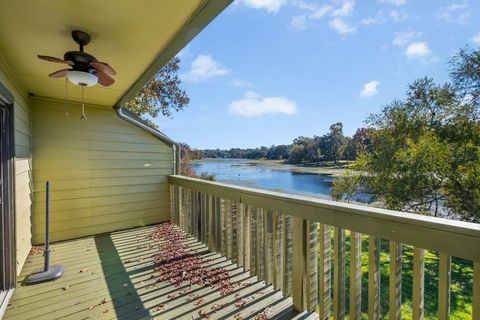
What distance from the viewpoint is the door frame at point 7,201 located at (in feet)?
7.47

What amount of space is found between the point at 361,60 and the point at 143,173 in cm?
703

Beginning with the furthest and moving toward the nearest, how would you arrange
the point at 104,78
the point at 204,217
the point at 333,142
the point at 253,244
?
the point at 333,142 < the point at 204,217 < the point at 253,244 < the point at 104,78

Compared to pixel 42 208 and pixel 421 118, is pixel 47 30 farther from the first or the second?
pixel 421 118

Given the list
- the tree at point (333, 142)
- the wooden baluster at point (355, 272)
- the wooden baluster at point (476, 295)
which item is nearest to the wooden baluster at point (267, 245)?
the wooden baluster at point (355, 272)

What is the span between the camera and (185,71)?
28.4 ft

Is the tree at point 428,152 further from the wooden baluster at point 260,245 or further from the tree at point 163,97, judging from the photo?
the tree at point 163,97

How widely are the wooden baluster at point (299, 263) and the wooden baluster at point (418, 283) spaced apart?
76cm

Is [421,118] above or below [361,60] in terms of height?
below

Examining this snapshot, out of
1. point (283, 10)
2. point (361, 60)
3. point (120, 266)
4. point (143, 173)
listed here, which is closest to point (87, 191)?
point (143, 173)

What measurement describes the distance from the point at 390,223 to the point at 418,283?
0.35 meters

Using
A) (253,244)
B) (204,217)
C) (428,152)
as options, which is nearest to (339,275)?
(253,244)

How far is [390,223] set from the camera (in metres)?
1.34

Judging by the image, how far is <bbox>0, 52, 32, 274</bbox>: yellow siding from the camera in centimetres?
254

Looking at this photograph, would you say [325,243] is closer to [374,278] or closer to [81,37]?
[374,278]
